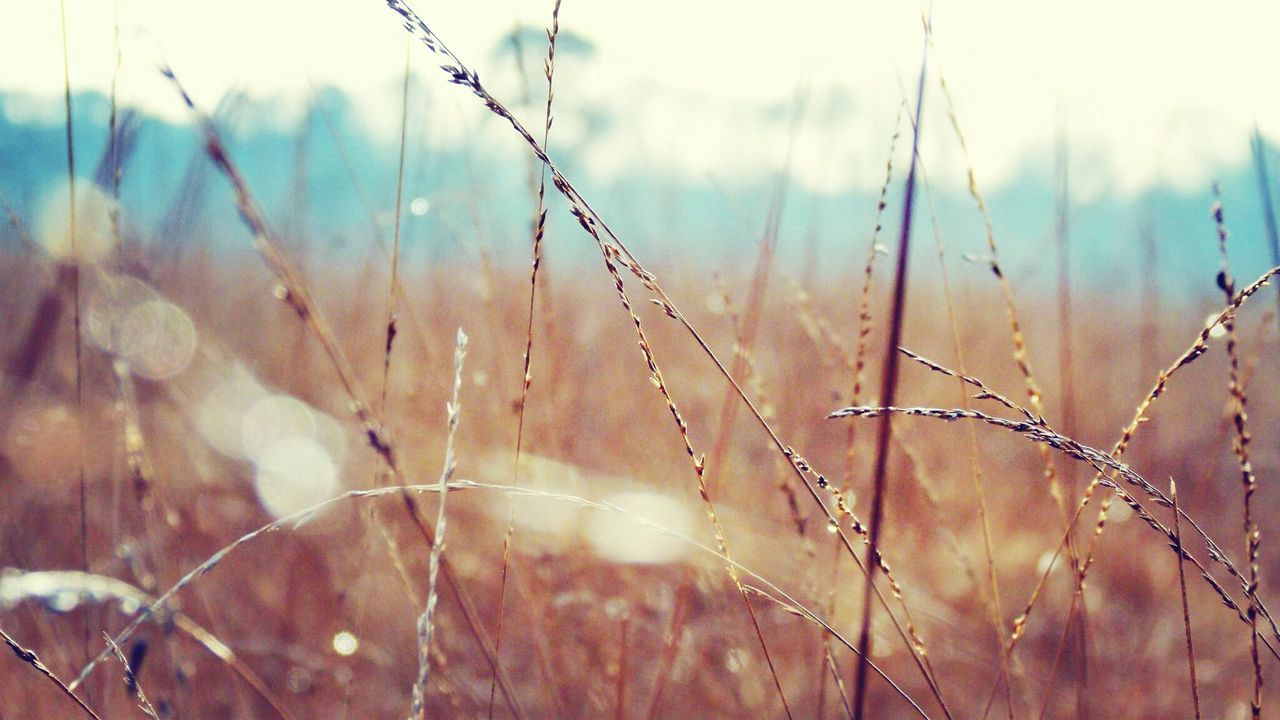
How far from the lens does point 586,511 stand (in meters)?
1.37

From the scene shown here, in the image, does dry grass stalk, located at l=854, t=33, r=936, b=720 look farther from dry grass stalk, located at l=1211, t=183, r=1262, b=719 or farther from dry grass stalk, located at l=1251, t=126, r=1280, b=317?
dry grass stalk, located at l=1251, t=126, r=1280, b=317

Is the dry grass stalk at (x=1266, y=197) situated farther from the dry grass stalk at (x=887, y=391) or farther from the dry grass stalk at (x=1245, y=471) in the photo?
the dry grass stalk at (x=887, y=391)

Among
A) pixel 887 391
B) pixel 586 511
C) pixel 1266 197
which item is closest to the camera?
pixel 887 391

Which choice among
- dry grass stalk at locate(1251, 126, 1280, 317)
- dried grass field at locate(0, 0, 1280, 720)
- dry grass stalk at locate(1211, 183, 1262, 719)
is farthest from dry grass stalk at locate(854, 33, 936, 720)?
dry grass stalk at locate(1251, 126, 1280, 317)

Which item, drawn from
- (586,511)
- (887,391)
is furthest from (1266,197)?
(586,511)

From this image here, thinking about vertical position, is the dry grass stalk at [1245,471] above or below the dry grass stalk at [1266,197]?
below

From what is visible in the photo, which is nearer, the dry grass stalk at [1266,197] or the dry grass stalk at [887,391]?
the dry grass stalk at [887,391]

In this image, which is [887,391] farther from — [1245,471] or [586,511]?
[586,511]

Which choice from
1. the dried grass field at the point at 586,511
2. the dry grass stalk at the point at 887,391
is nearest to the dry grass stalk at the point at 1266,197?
the dried grass field at the point at 586,511

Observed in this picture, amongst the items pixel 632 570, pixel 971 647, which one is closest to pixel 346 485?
pixel 632 570

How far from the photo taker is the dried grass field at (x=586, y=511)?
55cm

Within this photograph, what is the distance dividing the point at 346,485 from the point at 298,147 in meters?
0.79

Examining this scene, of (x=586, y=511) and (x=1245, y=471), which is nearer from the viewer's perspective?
(x=1245, y=471)

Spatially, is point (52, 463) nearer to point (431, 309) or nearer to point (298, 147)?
point (298, 147)
